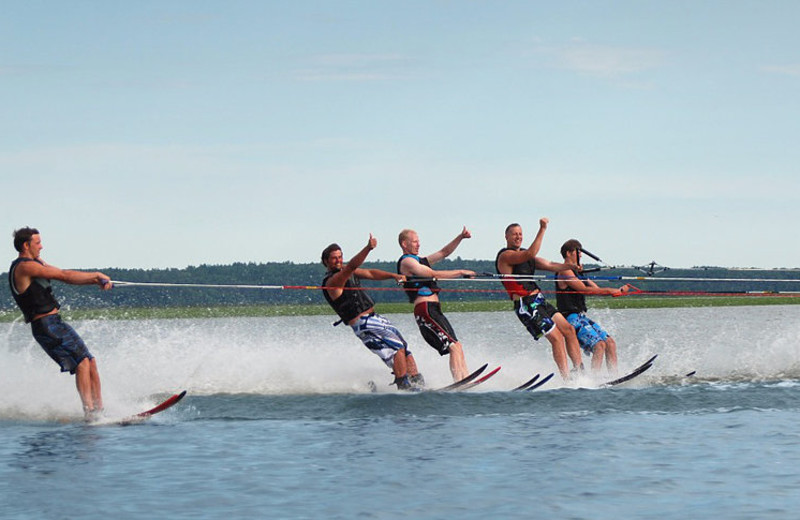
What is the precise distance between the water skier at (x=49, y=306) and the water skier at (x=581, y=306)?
239 inches

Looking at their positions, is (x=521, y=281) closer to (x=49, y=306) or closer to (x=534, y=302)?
(x=534, y=302)

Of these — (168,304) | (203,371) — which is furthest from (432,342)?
(168,304)

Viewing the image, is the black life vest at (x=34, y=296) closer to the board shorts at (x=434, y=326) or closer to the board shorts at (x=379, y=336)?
the board shorts at (x=379, y=336)

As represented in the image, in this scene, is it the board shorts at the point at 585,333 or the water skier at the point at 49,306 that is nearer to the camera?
the water skier at the point at 49,306

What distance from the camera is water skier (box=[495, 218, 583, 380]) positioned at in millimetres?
14211

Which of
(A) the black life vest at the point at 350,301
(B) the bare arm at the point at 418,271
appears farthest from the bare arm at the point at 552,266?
(A) the black life vest at the point at 350,301

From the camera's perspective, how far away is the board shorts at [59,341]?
38.6 feet

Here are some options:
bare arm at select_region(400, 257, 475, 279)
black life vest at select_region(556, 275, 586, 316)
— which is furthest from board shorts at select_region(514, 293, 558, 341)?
bare arm at select_region(400, 257, 475, 279)

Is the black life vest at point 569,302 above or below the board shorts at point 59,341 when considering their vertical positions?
above

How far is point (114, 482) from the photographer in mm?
9008

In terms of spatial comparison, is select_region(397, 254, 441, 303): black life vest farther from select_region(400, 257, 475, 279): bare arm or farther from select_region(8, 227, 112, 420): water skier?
select_region(8, 227, 112, 420): water skier

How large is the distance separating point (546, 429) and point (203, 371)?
719 cm

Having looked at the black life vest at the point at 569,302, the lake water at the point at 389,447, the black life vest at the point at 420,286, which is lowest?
the lake water at the point at 389,447

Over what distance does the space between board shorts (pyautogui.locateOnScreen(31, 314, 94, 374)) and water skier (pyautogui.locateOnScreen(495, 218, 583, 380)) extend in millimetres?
5202
